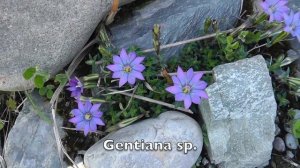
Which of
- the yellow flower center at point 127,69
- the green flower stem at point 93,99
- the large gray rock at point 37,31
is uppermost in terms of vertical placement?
the large gray rock at point 37,31

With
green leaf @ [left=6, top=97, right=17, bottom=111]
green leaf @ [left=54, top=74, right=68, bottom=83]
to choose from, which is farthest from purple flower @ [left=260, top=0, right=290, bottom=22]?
green leaf @ [left=6, top=97, right=17, bottom=111]

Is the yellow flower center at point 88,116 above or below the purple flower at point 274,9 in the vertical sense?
below

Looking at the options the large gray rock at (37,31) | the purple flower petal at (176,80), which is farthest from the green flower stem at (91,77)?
the purple flower petal at (176,80)

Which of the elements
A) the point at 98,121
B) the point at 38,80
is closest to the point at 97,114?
the point at 98,121

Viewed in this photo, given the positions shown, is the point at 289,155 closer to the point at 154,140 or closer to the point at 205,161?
the point at 205,161

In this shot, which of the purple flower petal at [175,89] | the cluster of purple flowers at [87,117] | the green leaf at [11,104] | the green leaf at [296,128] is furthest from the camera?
the green leaf at [11,104]

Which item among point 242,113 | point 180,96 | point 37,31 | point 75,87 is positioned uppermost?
point 37,31

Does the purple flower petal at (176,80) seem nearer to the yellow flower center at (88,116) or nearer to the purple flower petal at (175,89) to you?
the purple flower petal at (175,89)

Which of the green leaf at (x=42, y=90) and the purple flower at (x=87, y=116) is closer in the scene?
the purple flower at (x=87, y=116)
